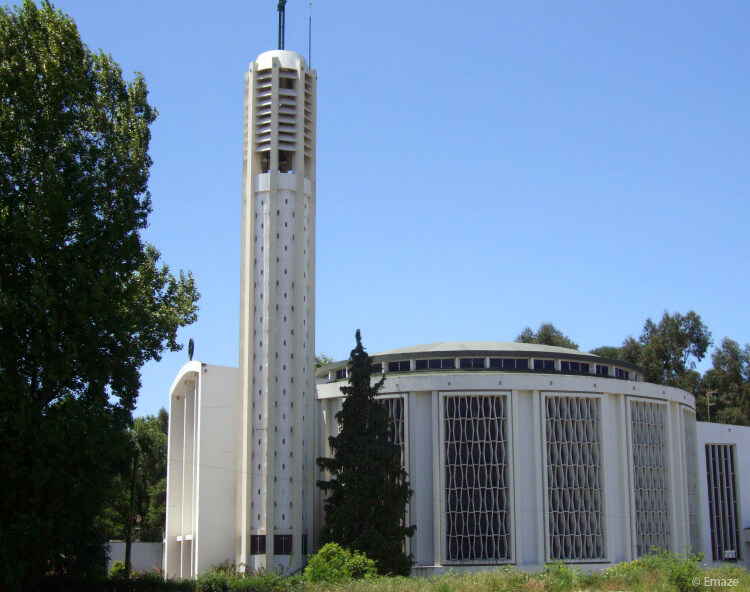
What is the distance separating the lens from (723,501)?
174 feet

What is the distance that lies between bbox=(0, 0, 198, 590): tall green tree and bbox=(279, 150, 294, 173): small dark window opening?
54.7 feet

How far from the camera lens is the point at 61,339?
85.0 feet

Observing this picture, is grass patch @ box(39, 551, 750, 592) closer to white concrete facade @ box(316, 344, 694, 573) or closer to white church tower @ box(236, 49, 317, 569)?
white church tower @ box(236, 49, 317, 569)

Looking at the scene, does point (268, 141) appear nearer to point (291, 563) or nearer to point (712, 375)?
point (291, 563)

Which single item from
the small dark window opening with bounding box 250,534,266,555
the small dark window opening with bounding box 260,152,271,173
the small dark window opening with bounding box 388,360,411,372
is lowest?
the small dark window opening with bounding box 250,534,266,555

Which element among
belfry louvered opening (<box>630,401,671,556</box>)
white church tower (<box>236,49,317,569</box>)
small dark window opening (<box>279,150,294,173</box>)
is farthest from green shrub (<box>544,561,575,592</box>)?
small dark window opening (<box>279,150,294,173</box>)

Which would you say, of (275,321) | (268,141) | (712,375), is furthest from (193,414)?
(712,375)

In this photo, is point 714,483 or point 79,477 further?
point 714,483

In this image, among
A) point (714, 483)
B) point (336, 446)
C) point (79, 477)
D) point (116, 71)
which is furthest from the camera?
point (714, 483)

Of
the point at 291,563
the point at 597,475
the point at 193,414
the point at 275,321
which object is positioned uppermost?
the point at 275,321

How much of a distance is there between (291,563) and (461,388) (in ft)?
33.9

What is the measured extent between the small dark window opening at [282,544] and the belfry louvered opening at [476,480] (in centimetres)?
664

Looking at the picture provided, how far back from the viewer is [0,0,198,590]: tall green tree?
2469cm

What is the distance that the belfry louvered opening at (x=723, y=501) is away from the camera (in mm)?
52031
